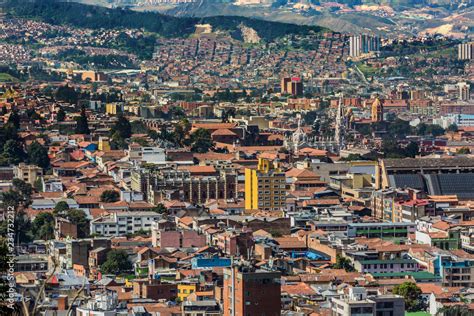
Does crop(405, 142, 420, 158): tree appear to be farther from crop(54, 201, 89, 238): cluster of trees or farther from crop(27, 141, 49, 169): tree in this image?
crop(54, 201, 89, 238): cluster of trees

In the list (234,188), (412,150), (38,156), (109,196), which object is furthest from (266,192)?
(412,150)

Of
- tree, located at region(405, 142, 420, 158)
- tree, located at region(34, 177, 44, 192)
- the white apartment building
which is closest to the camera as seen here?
the white apartment building

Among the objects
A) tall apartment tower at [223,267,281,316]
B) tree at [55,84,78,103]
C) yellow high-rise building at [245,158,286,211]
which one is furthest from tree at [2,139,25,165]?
tall apartment tower at [223,267,281,316]

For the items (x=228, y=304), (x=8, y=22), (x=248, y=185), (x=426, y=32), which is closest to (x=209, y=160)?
(x=248, y=185)

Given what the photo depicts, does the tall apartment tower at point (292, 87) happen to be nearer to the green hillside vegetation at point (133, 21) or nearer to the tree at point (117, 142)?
the green hillside vegetation at point (133, 21)

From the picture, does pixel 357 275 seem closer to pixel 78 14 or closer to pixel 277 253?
pixel 277 253

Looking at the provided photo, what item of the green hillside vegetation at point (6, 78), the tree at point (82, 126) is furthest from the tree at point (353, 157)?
the green hillside vegetation at point (6, 78)

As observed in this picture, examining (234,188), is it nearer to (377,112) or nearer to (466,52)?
(377,112)
